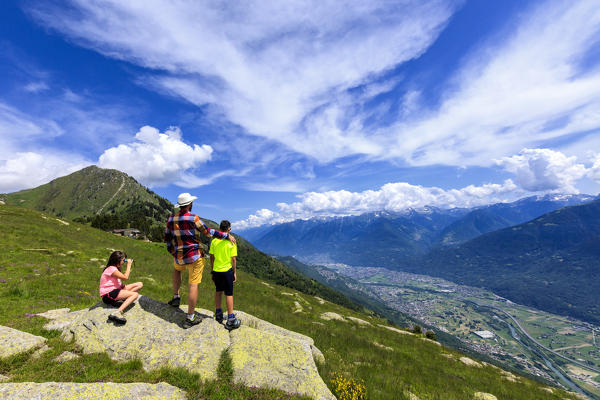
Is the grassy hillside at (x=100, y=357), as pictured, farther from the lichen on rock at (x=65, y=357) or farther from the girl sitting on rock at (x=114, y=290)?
the girl sitting on rock at (x=114, y=290)

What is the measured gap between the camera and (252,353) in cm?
794

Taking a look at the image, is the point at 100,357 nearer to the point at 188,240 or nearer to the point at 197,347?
the point at 197,347

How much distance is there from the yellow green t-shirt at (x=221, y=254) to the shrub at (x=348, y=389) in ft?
17.9

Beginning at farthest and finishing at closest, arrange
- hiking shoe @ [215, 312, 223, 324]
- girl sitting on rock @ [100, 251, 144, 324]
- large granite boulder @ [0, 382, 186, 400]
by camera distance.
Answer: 1. hiking shoe @ [215, 312, 223, 324]
2. girl sitting on rock @ [100, 251, 144, 324]
3. large granite boulder @ [0, 382, 186, 400]

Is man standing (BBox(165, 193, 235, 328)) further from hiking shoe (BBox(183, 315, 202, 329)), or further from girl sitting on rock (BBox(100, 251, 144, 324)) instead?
girl sitting on rock (BBox(100, 251, 144, 324))

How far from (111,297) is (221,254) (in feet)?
12.9

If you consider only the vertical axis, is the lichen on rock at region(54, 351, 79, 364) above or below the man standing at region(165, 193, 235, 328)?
below

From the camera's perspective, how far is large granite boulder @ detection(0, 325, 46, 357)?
21.0ft

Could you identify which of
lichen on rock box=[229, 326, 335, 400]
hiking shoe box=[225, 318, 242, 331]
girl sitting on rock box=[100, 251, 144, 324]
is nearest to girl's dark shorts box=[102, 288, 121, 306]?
girl sitting on rock box=[100, 251, 144, 324]

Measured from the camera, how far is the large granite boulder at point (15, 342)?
6.41m

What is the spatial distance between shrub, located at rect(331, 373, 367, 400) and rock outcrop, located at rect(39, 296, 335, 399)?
27.4 inches

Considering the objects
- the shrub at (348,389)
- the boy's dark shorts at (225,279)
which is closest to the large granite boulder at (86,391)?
the boy's dark shorts at (225,279)

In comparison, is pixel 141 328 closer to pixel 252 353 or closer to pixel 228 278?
pixel 228 278

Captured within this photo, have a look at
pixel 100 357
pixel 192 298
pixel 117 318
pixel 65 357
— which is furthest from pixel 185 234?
pixel 65 357
